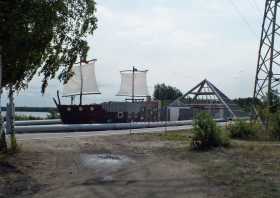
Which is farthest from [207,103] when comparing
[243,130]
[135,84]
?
[243,130]

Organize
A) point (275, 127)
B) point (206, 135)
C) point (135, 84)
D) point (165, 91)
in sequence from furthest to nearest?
point (165, 91) < point (135, 84) < point (275, 127) < point (206, 135)

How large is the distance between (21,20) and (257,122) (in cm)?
1357

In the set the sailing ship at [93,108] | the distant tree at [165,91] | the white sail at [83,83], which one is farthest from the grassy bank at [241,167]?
the distant tree at [165,91]

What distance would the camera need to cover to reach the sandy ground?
29.7 feet

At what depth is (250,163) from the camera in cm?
1169

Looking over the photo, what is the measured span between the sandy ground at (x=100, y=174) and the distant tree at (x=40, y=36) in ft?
6.93

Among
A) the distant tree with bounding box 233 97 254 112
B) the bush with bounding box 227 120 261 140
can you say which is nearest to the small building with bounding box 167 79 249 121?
the distant tree with bounding box 233 97 254 112

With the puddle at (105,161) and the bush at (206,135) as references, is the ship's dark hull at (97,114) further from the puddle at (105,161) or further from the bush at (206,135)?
the puddle at (105,161)

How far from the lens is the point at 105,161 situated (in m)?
12.4

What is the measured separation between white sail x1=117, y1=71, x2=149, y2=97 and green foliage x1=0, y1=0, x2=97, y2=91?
196 ft

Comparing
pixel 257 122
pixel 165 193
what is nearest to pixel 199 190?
pixel 165 193

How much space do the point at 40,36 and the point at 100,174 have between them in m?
3.57

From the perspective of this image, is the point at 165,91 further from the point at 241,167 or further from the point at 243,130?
the point at 241,167

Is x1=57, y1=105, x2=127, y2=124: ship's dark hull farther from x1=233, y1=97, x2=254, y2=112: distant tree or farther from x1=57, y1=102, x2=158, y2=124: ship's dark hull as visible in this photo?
x1=233, y1=97, x2=254, y2=112: distant tree
